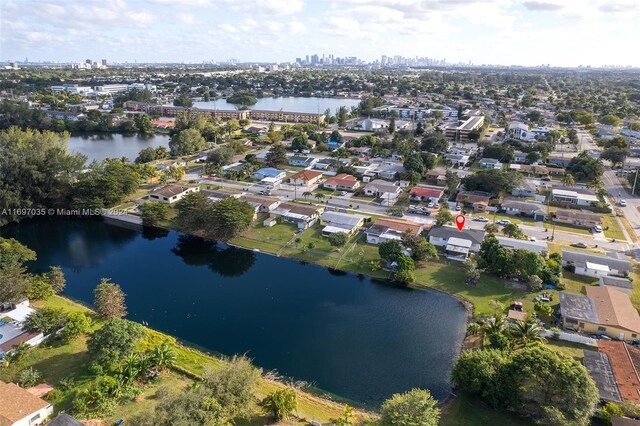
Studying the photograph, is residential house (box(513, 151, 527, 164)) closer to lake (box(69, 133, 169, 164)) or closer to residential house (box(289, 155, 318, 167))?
residential house (box(289, 155, 318, 167))

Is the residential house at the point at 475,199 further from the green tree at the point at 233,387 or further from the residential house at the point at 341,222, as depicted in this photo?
the green tree at the point at 233,387

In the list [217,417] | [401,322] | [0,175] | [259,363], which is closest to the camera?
[217,417]

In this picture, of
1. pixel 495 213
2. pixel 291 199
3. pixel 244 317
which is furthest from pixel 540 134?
pixel 244 317

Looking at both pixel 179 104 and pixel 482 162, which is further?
pixel 179 104

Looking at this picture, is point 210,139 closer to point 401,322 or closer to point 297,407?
point 401,322

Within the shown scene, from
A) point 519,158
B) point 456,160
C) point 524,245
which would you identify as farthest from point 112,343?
point 519,158

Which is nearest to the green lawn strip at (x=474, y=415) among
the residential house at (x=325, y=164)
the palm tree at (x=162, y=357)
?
the palm tree at (x=162, y=357)
